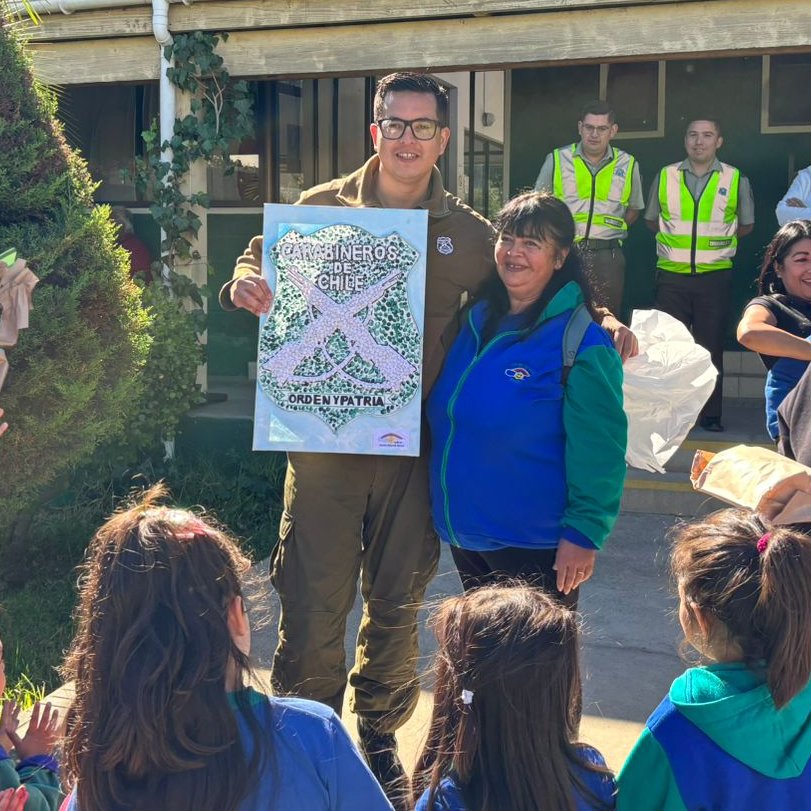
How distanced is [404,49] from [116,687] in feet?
17.9

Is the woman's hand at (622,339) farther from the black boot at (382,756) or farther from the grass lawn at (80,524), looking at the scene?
the grass lawn at (80,524)

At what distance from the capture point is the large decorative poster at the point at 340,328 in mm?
2918

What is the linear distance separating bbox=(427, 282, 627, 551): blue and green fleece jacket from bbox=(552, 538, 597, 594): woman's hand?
3cm

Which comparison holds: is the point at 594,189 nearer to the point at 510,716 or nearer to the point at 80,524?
the point at 80,524

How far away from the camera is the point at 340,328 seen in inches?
117

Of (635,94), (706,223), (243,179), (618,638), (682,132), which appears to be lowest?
(618,638)

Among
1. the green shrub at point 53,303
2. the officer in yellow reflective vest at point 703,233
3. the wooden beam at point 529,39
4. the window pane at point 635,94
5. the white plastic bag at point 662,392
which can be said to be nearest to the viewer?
the white plastic bag at point 662,392

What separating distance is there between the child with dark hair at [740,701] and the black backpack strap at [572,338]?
0.85 meters

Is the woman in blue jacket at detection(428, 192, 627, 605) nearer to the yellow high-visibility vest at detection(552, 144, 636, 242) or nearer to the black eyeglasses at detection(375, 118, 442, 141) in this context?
the black eyeglasses at detection(375, 118, 442, 141)

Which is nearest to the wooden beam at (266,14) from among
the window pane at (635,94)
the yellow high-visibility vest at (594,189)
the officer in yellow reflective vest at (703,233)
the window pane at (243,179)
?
the yellow high-visibility vest at (594,189)

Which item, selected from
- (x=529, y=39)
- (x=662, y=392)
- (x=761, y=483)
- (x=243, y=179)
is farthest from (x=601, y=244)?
(x=761, y=483)

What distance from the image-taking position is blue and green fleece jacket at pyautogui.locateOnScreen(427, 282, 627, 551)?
2.68 meters

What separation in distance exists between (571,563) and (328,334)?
3.07 ft

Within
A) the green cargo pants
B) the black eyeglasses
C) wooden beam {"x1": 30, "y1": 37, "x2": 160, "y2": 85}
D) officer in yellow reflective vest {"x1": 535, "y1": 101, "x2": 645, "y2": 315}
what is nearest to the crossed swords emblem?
the green cargo pants
